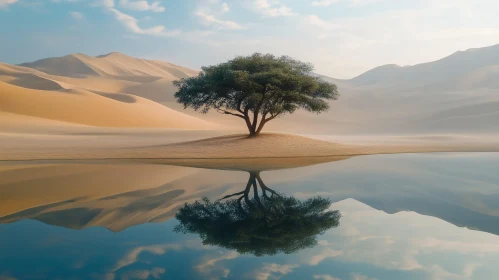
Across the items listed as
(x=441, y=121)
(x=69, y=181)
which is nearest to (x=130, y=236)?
(x=69, y=181)

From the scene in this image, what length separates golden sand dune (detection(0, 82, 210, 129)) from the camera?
64688 millimetres

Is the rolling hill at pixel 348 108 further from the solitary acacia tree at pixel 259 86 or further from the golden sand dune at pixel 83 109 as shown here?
the solitary acacia tree at pixel 259 86

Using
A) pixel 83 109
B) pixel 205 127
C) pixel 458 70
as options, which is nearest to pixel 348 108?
pixel 205 127

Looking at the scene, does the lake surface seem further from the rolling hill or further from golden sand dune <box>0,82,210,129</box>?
the rolling hill

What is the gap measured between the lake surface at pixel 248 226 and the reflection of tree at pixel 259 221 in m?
0.03

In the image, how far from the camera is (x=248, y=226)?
35.3ft

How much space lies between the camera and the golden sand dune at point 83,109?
64.7 metres

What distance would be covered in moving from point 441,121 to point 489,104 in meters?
11.4

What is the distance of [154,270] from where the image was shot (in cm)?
785

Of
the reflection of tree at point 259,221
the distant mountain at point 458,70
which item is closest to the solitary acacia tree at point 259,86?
the reflection of tree at point 259,221

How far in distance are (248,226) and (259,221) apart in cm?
55

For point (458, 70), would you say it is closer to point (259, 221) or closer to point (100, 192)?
point (100, 192)

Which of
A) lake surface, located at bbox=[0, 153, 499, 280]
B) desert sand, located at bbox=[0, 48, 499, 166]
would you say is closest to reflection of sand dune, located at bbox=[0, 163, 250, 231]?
lake surface, located at bbox=[0, 153, 499, 280]

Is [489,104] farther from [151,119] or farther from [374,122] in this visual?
[151,119]
